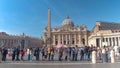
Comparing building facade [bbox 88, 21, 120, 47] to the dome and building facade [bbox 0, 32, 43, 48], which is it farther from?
building facade [bbox 0, 32, 43, 48]

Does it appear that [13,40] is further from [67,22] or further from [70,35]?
[67,22]

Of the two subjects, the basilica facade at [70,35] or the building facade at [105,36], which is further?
the basilica facade at [70,35]

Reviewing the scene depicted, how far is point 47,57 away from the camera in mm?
25250

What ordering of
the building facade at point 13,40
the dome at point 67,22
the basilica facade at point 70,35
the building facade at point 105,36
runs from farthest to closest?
the dome at point 67,22
the basilica facade at point 70,35
the building facade at point 13,40
the building facade at point 105,36

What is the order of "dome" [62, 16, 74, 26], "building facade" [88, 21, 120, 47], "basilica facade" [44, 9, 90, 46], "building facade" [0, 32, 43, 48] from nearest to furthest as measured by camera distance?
"building facade" [88, 21, 120, 47], "building facade" [0, 32, 43, 48], "basilica facade" [44, 9, 90, 46], "dome" [62, 16, 74, 26]

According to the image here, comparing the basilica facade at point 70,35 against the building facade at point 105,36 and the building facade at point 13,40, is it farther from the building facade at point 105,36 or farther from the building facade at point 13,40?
the building facade at point 13,40

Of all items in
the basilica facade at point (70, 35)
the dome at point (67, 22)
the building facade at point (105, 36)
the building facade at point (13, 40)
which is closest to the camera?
the building facade at point (105, 36)

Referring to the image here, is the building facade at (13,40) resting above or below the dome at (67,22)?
below

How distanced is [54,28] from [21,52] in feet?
375

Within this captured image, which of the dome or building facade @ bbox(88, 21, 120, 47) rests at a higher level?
the dome

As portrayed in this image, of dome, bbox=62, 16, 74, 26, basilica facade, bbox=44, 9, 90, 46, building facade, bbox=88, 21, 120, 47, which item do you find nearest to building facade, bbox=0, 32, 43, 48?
basilica facade, bbox=44, 9, 90, 46

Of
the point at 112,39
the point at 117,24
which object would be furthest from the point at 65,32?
the point at 112,39

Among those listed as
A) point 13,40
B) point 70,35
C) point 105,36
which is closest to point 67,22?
point 70,35

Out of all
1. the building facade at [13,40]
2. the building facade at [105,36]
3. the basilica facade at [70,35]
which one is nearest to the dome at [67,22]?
the basilica facade at [70,35]
